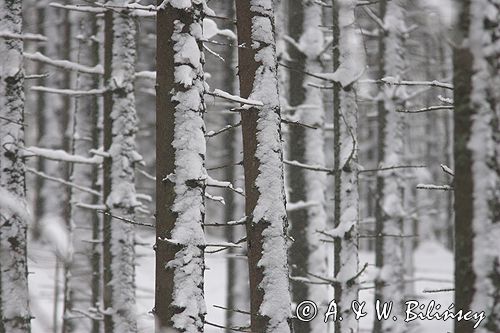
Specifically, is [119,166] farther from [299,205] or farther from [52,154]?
[299,205]

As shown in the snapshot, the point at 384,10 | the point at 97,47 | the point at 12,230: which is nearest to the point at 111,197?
the point at 12,230

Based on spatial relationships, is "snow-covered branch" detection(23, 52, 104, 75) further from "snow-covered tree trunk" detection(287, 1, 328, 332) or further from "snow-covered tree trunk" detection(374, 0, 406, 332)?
"snow-covered tree trunk" detection(374, 0, 406, 332)

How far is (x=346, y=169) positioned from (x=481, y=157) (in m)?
3.36

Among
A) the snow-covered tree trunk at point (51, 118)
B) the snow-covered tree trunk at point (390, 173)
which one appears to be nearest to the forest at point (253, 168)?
the snow-covered tree trunk at point (390, 173)

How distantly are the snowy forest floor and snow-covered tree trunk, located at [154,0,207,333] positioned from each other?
158 cm

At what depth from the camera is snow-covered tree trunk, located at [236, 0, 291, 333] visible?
18.4ft

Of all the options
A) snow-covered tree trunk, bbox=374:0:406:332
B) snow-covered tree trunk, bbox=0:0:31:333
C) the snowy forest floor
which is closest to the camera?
snow-covered tree trunk, bbox=0:0:31:333

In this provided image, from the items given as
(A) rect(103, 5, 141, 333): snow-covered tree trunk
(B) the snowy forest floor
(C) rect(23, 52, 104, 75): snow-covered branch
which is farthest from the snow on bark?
(C) rect(23, 52, 104, 75): snow-covered branch

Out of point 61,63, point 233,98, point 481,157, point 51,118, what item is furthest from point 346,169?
point 51,118

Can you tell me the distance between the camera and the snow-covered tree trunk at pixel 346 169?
6953 millimetres

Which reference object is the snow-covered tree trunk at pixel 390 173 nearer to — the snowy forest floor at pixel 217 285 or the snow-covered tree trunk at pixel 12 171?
the snowy forest floor at pixel 217 285

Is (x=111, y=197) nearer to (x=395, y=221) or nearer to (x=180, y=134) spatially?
(x=180, y=134)

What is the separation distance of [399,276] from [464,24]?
9272 millimetres

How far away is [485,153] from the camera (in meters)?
3.73
